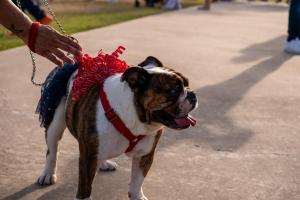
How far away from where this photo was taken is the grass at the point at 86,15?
392 inches

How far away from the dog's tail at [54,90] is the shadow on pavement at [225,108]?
1260 mm

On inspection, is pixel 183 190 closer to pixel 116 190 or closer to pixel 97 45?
pixel 116 190

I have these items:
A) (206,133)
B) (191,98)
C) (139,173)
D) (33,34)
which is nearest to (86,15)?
(206,133)

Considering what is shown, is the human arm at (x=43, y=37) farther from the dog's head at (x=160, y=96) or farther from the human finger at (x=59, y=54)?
the dog's head at (x=160, y=96)

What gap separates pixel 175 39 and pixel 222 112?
15.8 ft

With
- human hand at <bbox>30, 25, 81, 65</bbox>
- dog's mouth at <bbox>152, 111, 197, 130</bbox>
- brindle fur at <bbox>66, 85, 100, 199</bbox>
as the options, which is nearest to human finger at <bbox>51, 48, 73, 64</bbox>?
human hand at <bbox>30, 25, 81, 65</bbox>

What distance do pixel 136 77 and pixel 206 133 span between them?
2147mm

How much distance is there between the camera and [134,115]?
322 centimetres

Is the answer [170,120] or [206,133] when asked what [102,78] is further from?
[206,133]

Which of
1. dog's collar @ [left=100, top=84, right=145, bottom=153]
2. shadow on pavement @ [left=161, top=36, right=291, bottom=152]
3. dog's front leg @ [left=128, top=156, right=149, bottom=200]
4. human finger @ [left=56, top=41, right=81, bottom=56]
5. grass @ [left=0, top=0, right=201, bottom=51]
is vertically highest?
human finger @ [left=56, top=41, right=81, bottom=56]

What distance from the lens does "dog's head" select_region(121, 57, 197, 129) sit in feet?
10.3

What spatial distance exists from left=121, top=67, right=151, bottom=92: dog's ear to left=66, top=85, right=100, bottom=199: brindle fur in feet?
→ 1.05

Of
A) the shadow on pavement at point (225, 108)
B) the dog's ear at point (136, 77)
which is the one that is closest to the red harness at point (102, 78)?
the dog's ear at point (136, 77)

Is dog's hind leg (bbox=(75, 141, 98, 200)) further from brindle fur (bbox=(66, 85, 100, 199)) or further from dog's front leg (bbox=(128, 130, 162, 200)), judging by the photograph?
dog's front leg (bbox=(128, 130, 162, 200))
